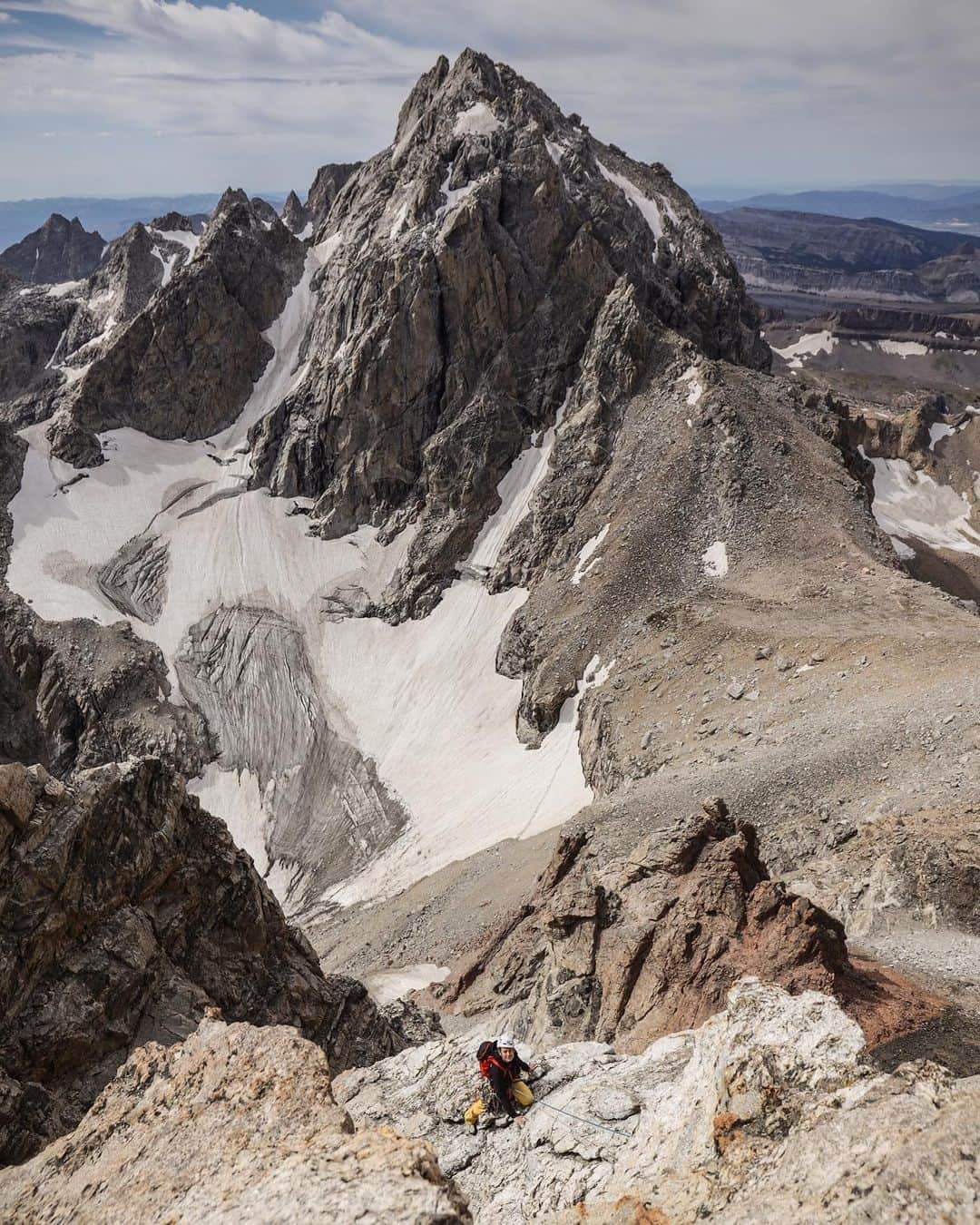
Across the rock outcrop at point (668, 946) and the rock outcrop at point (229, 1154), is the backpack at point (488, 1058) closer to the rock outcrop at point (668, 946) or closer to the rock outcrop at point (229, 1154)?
the rock outcrop at point (229, 1154)

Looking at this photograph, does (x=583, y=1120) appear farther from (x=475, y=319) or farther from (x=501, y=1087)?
(x=475, y=319)

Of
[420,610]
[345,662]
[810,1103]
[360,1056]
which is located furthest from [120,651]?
[810,1103]

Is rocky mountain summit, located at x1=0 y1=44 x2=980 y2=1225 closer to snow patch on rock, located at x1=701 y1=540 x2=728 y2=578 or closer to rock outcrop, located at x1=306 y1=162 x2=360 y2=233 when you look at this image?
snow patch on rock, located at x1=701 y1=540 x2=728 y2=578

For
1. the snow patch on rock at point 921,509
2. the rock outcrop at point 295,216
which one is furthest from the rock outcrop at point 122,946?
the rock outcrop at point 295,216

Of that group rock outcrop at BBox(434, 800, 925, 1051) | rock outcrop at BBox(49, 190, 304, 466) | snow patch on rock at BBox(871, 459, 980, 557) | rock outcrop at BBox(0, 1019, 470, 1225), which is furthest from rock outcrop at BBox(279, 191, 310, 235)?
rock outcrop at BBox(0, 1019, 470, 1225)

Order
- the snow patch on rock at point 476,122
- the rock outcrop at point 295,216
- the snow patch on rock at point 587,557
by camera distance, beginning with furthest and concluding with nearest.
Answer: the rock outcrop at point 295,216, the snow patch on rock at point 476,122, the snow patch on rock at point 587,557

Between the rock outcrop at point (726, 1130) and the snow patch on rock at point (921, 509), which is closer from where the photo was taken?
the rock outcrop at point (726, 1130)

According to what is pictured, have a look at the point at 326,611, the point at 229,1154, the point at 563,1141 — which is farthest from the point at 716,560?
the point at 229,1154
